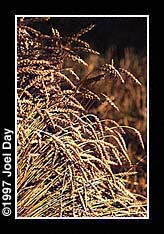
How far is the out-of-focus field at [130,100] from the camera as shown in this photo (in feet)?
37.7

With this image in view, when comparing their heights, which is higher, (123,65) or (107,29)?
(107,29)

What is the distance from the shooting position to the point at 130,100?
1152cm

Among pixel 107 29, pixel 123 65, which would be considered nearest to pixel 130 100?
pixel 123 65

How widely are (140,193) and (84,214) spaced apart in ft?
0.61

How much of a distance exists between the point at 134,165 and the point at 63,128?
250mm

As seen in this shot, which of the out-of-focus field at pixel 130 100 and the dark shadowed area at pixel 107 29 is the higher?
the dark shadowed area at pixel 107 29

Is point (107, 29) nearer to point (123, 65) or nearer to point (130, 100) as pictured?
point (123, 65)

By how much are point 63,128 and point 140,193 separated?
1.03 feet

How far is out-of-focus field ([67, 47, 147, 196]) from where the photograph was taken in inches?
453

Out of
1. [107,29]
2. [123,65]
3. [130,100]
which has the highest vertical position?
[107,29]

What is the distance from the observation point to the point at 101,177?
11.5 m

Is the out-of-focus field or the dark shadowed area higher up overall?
the dark shadowed area

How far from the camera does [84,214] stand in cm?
1151

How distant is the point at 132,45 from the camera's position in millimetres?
11508
